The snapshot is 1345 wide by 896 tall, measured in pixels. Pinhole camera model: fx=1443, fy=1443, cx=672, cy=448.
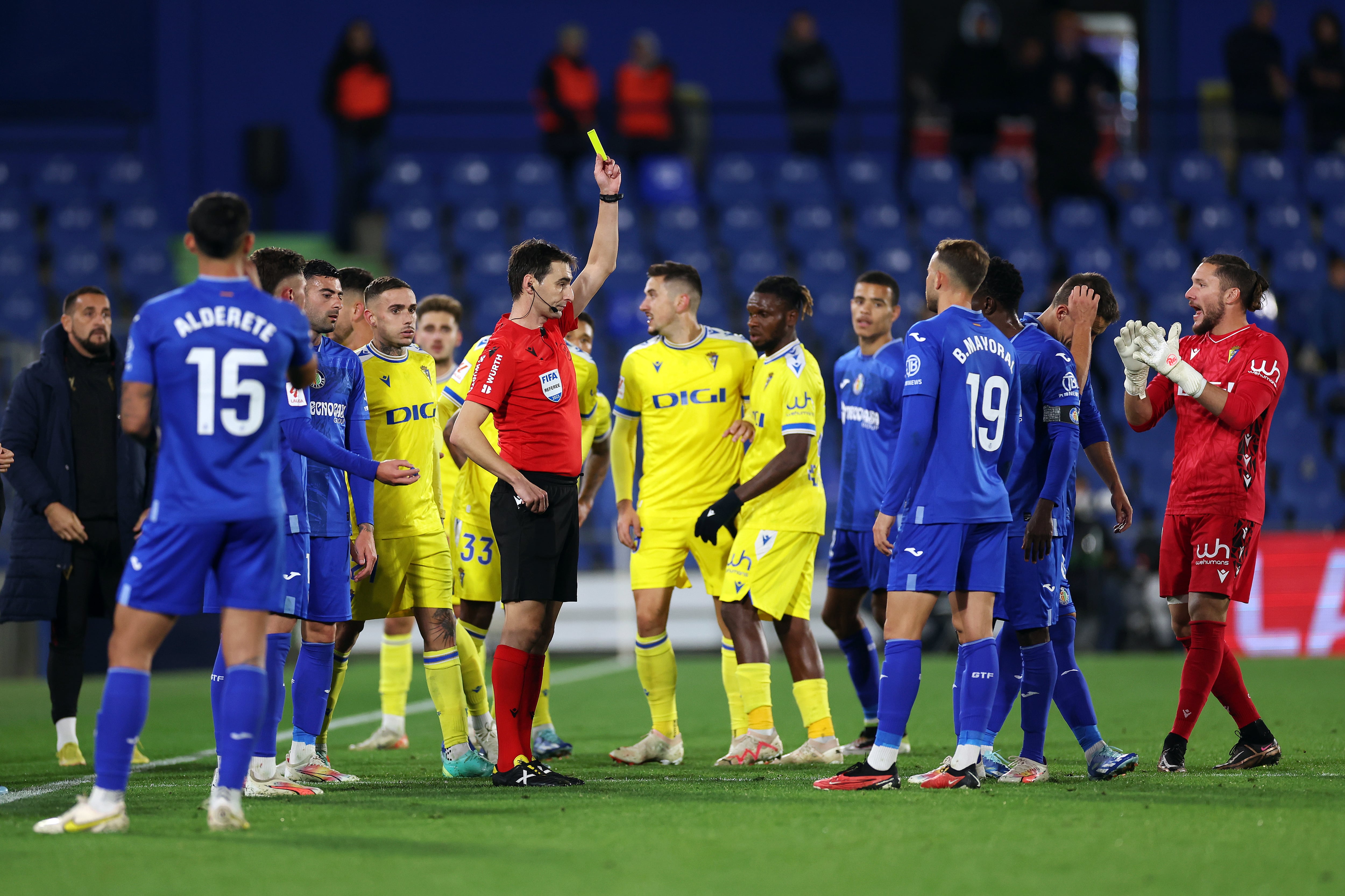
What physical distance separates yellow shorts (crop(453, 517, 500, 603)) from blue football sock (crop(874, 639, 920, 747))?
2516 mm

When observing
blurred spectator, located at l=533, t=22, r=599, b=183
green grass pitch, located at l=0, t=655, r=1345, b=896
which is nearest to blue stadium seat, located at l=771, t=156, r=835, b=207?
blurred spectator, located at l=533, t=22, r=599, b=183

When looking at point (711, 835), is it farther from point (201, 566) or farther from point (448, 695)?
point (448, 695)

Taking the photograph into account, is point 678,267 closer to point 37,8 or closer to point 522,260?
point 522,260

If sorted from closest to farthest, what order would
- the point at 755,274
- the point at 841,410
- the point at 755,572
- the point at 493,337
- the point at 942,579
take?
the point at 942,579, the point at 493,337, the point at 755,572, the point at 841,410, the point at 755,274

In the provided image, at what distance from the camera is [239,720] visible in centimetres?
506

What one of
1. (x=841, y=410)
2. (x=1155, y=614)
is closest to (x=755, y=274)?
(x=1155, y=614)

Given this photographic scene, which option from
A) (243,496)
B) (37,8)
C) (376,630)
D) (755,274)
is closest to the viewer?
(243,496)

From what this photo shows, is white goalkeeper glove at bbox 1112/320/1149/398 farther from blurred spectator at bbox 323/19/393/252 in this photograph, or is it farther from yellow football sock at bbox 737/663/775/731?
blurred spectator at bbox 323/19/393/252

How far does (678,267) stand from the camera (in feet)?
25.5

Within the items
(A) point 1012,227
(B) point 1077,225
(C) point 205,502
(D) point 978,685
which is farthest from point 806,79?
(C) point 205,502

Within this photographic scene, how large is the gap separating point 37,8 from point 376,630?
11379 mm

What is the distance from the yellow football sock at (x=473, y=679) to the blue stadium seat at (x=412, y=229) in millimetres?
11328

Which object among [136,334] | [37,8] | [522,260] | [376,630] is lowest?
[376,630]

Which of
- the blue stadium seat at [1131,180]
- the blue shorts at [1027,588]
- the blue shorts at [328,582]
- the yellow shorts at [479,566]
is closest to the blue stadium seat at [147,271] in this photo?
the yellow shorts at [479,566]
